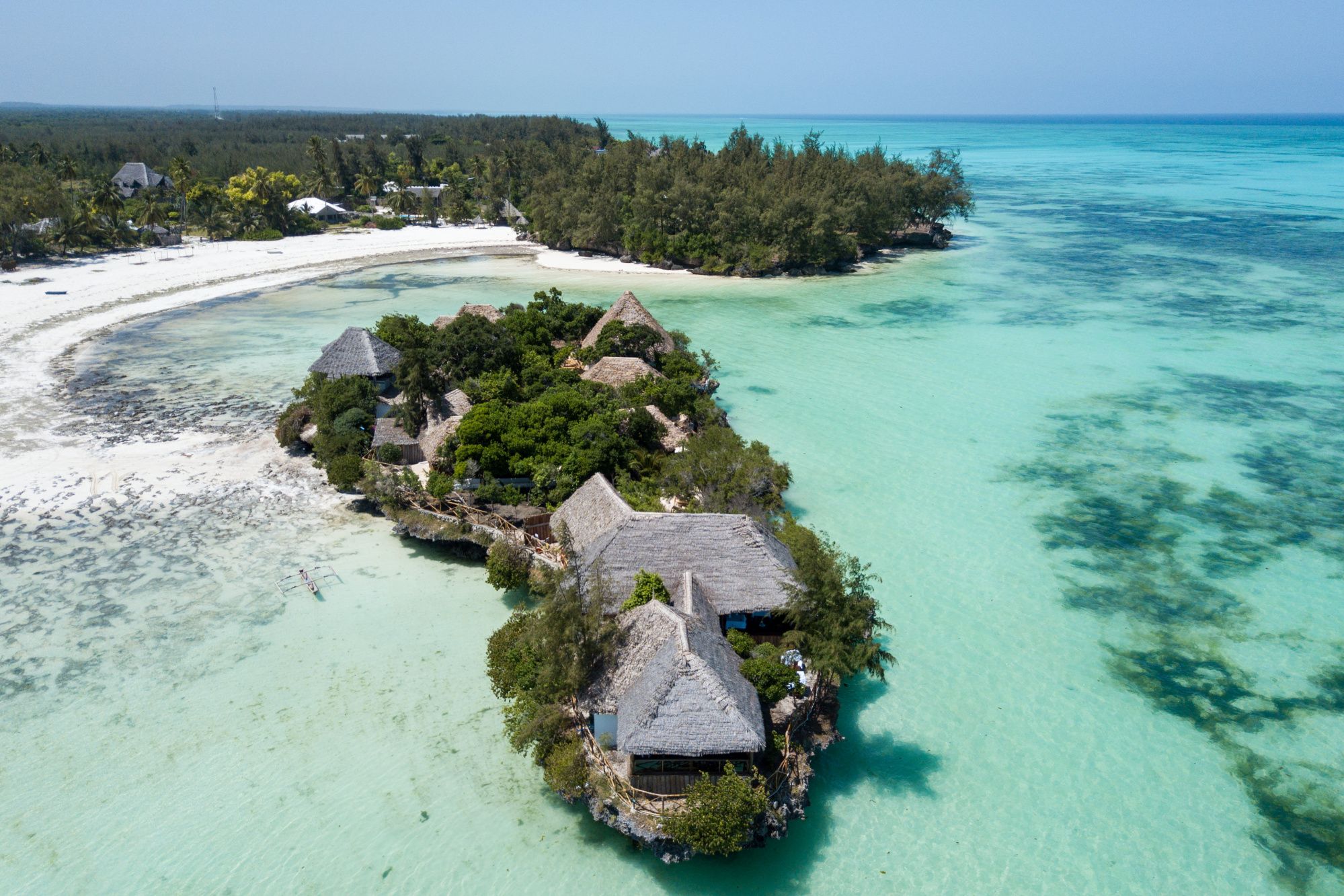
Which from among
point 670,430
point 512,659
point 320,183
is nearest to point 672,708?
point 512,659

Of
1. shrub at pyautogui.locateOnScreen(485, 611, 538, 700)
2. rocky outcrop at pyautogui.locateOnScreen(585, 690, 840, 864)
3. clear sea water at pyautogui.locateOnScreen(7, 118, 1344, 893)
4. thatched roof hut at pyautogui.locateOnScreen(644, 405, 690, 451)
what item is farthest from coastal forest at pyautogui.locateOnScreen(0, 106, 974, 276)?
rocky outcrop at pyautogui.locateOnScreen(585, 690, 840, 864)

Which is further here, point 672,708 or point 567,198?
point 567,198

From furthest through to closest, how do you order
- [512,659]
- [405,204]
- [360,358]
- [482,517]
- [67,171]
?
[405,204] → [67,171] → [360,358] → [482,517] → [512,659]

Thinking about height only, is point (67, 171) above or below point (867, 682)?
above

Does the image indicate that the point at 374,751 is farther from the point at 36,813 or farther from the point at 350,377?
the point at 350,377

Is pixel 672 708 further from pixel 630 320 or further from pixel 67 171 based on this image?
pixel 67 171

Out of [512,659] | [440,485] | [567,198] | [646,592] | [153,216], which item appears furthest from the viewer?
[567,198]

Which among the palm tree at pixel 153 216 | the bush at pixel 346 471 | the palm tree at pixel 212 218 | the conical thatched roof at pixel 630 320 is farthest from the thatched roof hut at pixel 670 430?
the palm tree at pixel 153 216

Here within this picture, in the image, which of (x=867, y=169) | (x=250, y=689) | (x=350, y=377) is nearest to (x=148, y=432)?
(x=350, y=377)

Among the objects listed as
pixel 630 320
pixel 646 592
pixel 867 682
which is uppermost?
pixel 630 320
